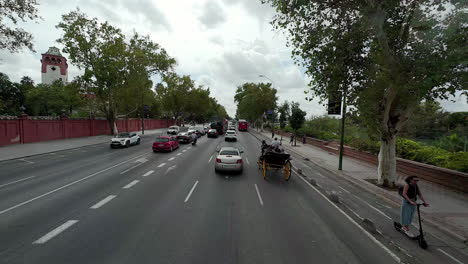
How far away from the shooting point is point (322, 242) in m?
4.96

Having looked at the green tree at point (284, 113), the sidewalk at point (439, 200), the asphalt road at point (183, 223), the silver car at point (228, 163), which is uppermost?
the green tree at point (284, 113)

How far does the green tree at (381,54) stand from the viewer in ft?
22.5

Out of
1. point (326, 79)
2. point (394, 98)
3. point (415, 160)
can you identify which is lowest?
point (415, 160)

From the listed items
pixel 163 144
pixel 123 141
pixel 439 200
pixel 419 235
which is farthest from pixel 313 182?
pixel 123 141

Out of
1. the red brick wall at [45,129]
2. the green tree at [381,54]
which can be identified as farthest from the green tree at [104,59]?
the green tree at [381,54]

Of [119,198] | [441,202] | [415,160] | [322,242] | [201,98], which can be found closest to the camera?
[322,242]

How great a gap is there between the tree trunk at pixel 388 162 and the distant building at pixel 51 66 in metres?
86.0

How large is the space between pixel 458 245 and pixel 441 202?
11.5 feet

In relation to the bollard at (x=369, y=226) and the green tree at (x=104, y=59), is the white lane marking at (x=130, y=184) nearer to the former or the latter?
the bollard at (x=369, y=226)

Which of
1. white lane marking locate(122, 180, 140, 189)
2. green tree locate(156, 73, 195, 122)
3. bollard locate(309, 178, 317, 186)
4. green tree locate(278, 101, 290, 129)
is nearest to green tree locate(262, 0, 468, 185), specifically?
bollard locate(309, 178, 317, 186)

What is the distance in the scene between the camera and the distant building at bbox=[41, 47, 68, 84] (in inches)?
2611

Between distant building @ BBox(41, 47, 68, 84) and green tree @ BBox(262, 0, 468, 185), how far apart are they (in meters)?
82.7

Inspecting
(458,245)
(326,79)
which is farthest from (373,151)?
(458,245)

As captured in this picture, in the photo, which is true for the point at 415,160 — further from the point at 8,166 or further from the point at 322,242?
the point at 8,166
